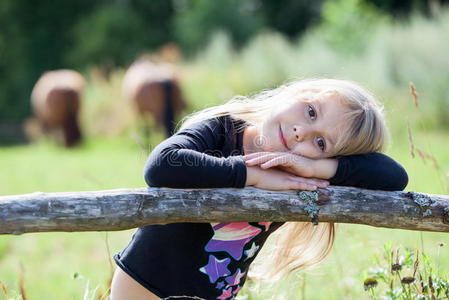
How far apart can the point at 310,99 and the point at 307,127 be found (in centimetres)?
13

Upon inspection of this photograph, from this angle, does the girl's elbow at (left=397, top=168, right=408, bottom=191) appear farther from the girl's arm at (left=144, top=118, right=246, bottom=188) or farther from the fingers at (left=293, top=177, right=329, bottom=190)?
the girl's arm at (left=144, top=118, right=246, bottom=188)

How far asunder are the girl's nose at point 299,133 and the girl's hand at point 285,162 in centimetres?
7

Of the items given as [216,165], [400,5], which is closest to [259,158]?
[216,165]

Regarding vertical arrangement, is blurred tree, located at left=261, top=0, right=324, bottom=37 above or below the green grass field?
above

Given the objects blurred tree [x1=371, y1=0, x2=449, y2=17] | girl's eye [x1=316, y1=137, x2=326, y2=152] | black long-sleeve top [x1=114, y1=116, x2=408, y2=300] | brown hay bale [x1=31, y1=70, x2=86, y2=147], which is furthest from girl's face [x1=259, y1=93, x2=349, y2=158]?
blurred tree [x1=371, y1=0, x2=449, y2=17]

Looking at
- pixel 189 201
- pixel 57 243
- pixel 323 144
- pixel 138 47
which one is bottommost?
pixel 57 243

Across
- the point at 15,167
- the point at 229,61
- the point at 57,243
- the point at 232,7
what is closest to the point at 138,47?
the point at 232,7

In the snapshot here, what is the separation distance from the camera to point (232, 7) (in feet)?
69.2

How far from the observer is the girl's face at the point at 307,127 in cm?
181

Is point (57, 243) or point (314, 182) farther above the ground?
point (314, 182)

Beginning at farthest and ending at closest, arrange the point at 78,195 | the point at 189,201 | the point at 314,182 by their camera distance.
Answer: the point at 314,182 < the point at 189,201 < the point at 78,195

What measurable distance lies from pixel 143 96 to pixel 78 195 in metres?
7.92

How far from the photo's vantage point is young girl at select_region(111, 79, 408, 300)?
176cm

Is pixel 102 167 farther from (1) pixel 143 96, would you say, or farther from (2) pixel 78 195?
(2) pixel 78 195
